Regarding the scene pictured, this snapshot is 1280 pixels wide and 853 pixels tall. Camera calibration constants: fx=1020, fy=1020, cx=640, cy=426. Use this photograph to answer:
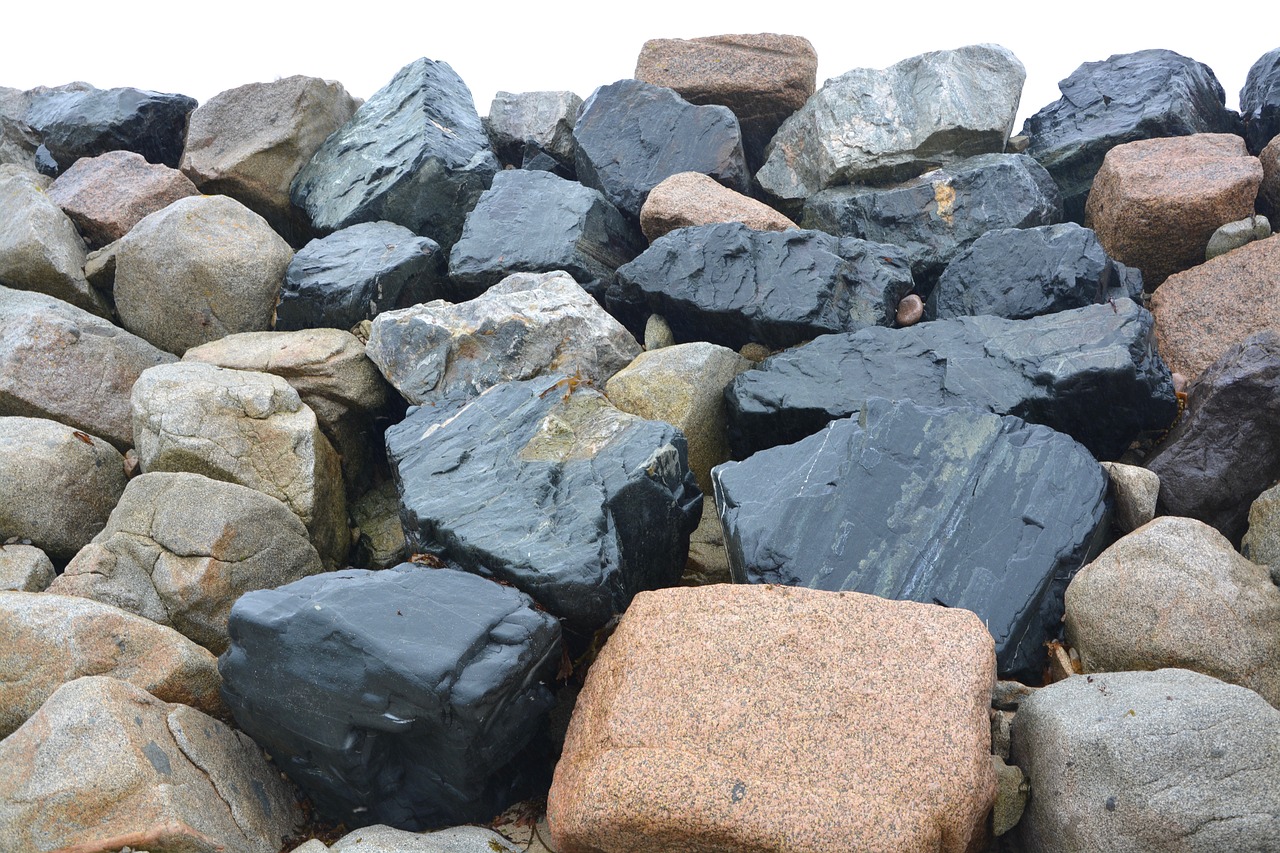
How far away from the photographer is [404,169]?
7117 millimetres

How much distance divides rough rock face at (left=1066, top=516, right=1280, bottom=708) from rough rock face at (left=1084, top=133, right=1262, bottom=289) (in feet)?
9.17

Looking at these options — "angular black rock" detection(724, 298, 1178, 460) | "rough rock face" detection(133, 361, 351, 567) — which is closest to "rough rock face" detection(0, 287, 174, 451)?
"rough rock face" detection(133, 361, 351, 567)

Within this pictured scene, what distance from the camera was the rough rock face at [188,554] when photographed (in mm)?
4273

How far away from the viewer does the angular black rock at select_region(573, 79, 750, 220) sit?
7145 millimetres

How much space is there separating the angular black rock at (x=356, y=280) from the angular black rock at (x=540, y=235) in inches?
7.4

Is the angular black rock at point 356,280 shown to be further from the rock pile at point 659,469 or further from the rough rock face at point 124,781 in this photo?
the rough rock face at point 124,781

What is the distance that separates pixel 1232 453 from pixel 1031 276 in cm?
162

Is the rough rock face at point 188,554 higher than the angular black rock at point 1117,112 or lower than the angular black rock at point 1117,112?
lower

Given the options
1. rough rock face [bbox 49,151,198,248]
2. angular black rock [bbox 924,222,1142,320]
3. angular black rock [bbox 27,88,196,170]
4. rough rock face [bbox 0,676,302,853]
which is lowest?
rough rock face [bbox 0,676,302,853]

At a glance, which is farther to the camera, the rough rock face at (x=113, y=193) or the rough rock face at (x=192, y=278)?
the rough rock face at (x=113, y=193)

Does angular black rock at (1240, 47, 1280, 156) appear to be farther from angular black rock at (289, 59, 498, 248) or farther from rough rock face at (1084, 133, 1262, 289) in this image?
angular black rock at (289, 59, 498, 248)

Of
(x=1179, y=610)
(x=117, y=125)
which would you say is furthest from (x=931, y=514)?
(x=117, y=125)

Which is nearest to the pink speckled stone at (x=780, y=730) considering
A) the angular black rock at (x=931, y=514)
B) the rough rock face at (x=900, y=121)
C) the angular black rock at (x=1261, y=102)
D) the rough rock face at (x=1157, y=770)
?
the rough rock face at (x=1157, y=770)

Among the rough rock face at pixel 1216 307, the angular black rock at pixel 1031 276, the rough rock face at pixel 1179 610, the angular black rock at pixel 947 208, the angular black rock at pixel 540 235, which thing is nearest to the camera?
the rough rock face at pixel 1179 610
